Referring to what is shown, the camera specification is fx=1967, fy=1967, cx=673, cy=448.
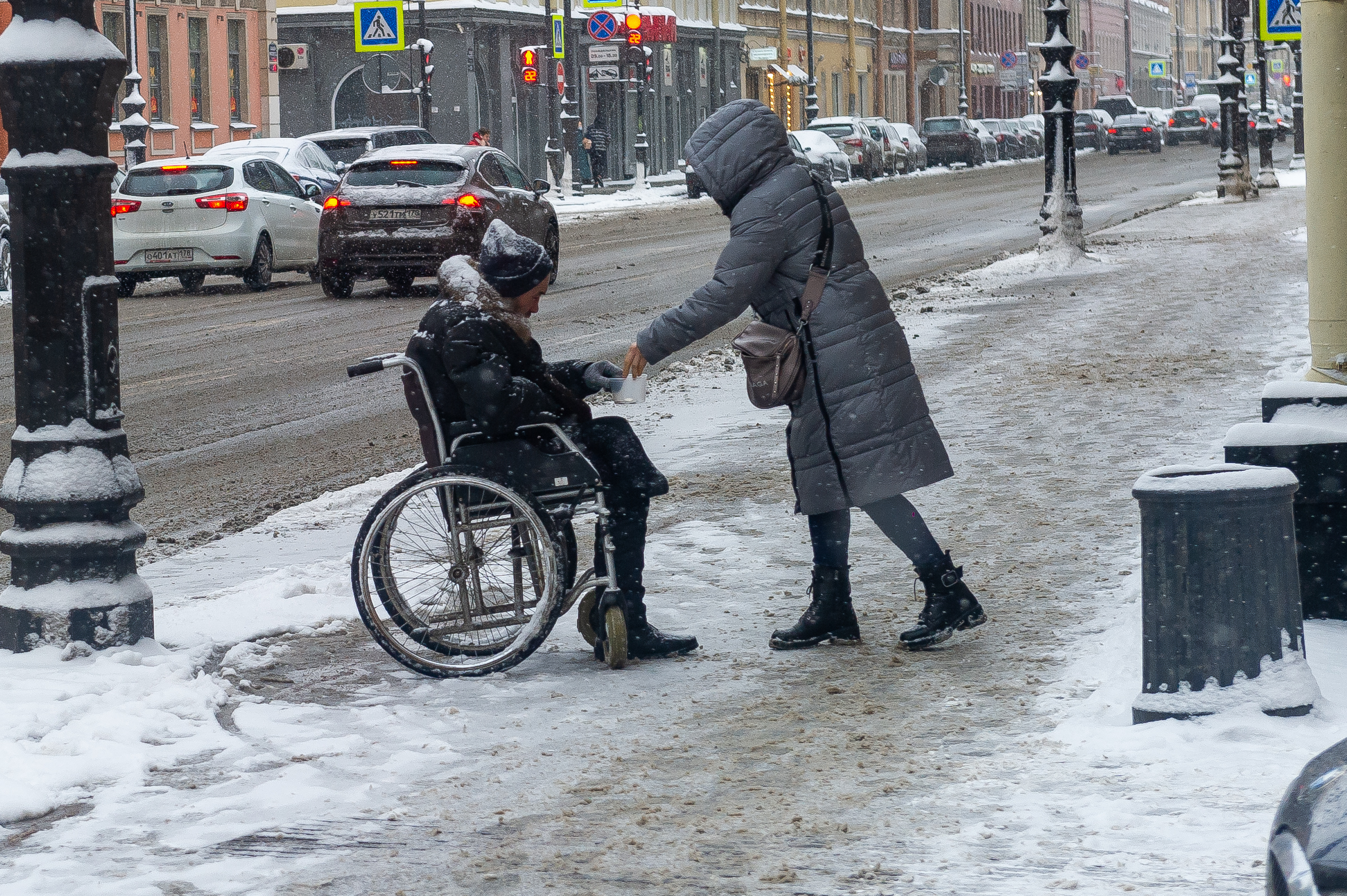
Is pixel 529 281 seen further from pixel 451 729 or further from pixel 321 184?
pixel 321 184

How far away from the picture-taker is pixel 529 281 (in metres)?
5.67

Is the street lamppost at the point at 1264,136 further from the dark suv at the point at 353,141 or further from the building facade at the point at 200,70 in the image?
the building facade at the point at 200,70

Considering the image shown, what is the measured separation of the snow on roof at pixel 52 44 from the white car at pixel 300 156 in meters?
18.0

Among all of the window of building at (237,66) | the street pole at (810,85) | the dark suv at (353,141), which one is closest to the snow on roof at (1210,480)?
the dark suv at (353,141)

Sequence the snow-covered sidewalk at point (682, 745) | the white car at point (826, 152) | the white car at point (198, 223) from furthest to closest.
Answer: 1. the white car at point (826, 152)
2. the white car at point (198, 223)
3. the snow-covered sidewalk at point (682, 745)

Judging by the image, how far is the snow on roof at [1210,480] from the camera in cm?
468

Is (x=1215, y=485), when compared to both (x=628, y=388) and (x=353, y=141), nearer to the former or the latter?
(x=628, y=388)

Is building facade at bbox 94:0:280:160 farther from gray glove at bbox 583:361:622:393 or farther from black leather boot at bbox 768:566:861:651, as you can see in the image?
black leather boot at bbox 768:566:861:651

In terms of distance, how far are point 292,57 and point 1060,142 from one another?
26933 millimetres

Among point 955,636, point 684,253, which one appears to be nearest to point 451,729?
point 955,636

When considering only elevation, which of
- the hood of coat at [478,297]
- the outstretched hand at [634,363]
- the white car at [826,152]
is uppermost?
the white car at [826,152]

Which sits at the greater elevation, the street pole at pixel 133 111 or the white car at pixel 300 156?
the street pole at pixel 133 111

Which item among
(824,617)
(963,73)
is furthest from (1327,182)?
(963,73)

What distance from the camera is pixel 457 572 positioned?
18.6 ft
